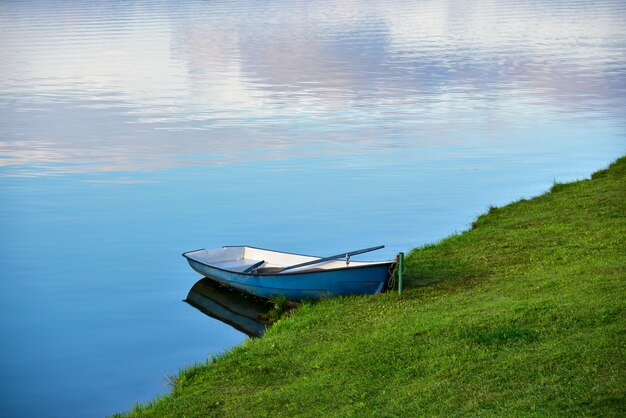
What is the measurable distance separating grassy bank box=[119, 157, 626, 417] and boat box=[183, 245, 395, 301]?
43cm

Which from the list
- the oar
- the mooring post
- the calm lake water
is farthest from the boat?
the calm lake water

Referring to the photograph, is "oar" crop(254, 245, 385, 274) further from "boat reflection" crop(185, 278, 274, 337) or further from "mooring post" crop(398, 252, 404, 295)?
"mooring post" crop(398, 252, 404, 295)

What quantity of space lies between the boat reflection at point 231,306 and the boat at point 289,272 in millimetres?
260

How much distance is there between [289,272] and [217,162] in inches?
644

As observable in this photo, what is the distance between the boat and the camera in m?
18.8

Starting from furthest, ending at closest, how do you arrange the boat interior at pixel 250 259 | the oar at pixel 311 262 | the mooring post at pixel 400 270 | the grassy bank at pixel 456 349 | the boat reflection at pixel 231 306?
the boat interior at pixel 250 259 < the oar at pixel 311 262 < the boat reflection at pixel 231 306 < the mooring post at pixel 400 270 < the grassy bank at pixel 456 349

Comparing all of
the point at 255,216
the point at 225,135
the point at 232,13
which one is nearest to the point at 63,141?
the point at 225,135

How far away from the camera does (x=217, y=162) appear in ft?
118

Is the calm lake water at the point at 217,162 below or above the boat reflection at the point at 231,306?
above

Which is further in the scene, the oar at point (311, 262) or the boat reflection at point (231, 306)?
the oar at point (311, 262)

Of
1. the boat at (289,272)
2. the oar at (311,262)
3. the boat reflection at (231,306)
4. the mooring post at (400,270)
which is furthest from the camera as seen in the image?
the oar at (311,262)

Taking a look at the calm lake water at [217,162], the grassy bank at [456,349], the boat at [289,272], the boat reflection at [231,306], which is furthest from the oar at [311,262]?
the calm lake water at [217,162]

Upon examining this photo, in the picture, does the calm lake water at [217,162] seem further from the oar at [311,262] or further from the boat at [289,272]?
the oar at [311,262]

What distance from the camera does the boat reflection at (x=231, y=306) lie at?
20.0 meters
